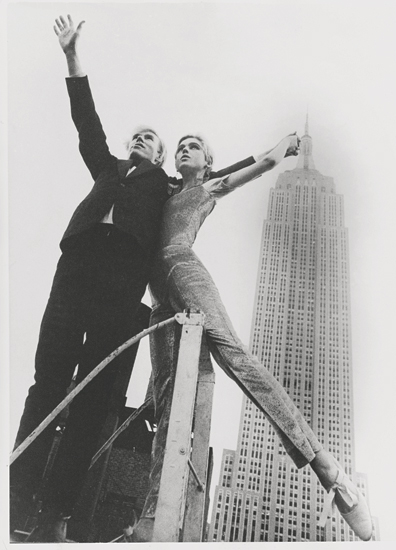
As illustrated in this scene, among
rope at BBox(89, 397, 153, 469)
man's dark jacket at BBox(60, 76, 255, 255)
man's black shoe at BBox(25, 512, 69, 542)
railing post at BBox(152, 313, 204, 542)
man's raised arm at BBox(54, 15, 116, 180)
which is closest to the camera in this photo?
railing post at BBox(152, 313, 204, 542)

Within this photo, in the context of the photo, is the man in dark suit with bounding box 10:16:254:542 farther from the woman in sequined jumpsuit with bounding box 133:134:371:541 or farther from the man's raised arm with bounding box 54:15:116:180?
the woman in sequined jumpsuit with bounding box 133:134:371:541

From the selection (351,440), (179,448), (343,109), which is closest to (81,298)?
(179,448)

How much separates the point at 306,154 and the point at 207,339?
1764 mm

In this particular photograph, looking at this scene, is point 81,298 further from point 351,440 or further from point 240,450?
point 351,440

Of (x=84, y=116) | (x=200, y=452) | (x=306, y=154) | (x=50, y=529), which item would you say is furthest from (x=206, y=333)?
(x=84, y=116)

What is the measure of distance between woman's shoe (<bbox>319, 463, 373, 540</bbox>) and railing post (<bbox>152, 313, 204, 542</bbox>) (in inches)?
35.5

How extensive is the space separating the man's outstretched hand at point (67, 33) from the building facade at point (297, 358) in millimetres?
1865

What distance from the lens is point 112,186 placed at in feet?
11.5

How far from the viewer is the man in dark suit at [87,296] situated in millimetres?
2812

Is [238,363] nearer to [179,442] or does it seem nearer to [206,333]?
[206,333]

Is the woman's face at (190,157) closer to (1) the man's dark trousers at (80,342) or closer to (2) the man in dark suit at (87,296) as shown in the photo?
(2) the man in dark suit at (87,296)

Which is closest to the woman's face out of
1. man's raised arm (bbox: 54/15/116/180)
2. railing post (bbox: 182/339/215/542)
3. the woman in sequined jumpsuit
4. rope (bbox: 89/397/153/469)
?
the woman in sequined jumpsuit

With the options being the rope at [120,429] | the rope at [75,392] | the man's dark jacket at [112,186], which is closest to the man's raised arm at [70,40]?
the man's dark jacket at [112,186]

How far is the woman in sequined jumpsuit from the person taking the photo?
2742 millimetres
